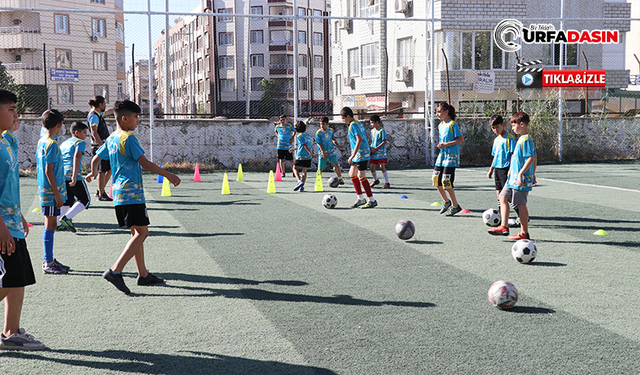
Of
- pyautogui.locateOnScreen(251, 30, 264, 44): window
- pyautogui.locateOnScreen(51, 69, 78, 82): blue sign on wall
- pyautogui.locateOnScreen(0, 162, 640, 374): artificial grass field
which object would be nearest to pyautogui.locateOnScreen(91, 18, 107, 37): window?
pyautogui.locateOnScreen(51, 69, 78, 82): blue sign on wall

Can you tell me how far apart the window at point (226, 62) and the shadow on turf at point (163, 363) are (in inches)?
2165

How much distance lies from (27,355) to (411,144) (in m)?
17.1

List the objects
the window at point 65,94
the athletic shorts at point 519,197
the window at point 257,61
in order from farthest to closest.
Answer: the window at point 257,61, the window at point 65,94, the athletic shorts at point 519,197

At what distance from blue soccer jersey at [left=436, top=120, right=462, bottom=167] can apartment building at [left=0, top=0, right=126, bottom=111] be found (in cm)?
1100

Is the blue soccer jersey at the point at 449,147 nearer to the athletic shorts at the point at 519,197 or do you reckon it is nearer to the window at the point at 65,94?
the athletic shorts at the point at 519,197

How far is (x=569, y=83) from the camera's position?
22078 millimetres

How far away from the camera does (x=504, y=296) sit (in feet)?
14.8

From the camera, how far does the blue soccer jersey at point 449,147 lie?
30.1 ft

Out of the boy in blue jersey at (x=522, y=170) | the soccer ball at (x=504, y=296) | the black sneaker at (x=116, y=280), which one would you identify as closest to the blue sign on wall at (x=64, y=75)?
the black sneaker at (x=116, y=280)

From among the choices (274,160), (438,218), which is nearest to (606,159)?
(274,160)

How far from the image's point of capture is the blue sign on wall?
18953 millimetres

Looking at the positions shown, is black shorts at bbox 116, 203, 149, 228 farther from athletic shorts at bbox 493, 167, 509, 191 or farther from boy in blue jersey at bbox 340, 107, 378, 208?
boy in blue jersey at bbox 340, 107, 378, 208

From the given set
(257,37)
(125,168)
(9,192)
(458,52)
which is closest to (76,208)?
(125,168)

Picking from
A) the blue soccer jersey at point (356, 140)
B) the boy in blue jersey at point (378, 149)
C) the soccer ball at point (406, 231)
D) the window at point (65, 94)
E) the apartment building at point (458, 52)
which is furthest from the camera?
the apartment building at point (458, 52)
